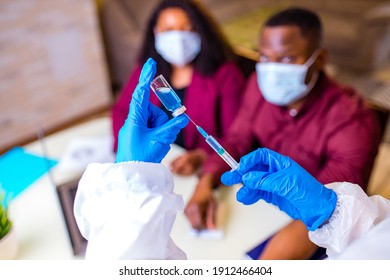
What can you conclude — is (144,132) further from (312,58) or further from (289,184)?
(312,58)

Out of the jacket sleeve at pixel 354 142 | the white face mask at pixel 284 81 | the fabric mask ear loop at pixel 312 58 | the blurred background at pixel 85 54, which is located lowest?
the blurred background at pixel 85 54

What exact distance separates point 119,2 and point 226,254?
2.55 m

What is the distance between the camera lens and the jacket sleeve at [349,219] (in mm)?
631

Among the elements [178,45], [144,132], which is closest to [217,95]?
[178,45]

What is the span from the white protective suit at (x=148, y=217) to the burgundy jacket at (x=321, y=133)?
28 cm

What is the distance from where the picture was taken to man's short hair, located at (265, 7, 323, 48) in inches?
43.5

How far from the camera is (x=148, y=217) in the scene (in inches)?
24.1

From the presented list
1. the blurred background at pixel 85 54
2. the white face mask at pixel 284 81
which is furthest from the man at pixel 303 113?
the blurred background at pixel 85 54

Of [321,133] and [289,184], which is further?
[321,133]

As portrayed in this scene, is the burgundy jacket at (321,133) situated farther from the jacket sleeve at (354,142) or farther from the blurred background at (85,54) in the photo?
the blurred background at (85,54)

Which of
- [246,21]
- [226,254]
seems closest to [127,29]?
[246,21]

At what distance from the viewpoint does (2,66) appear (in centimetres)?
239

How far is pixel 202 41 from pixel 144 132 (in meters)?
0.85

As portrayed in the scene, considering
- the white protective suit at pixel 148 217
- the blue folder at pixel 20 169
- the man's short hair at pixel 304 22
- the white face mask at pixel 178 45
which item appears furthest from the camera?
the white face mask at pixel 178 45
